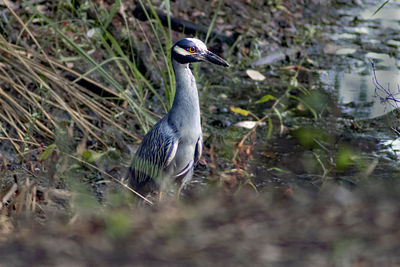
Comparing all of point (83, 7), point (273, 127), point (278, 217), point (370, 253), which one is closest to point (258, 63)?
point (273, 127)

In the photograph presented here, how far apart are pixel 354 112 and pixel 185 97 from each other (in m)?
2.23

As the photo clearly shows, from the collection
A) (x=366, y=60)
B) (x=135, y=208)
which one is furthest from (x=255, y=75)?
(x=135, y=208)

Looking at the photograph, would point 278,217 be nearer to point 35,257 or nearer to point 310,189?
point 35,257

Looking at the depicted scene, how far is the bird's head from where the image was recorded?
3.83m

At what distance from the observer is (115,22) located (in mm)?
6055

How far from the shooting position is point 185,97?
3.80m

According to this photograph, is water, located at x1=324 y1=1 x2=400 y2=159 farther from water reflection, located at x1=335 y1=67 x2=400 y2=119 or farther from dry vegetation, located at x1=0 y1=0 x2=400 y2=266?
dry vegetation, located at x1=0 y1=0 x2=400 y2=266

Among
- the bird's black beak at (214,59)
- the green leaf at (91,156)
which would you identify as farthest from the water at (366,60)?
the green leaf at (91,156)

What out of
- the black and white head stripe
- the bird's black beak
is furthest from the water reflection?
the black and white head stripe

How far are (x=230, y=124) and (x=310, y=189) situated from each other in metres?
1.12

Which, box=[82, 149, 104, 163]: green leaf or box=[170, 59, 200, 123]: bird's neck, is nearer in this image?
box=[170, 59, 200, 123]: bird's neck

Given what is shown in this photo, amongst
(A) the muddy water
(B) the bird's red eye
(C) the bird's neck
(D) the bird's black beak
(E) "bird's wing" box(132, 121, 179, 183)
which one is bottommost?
(A) the muddy water

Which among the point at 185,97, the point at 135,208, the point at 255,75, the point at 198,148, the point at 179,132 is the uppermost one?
the point at 185,97

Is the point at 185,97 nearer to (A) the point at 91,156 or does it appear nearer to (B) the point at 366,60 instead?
(A) the point at 91,156
